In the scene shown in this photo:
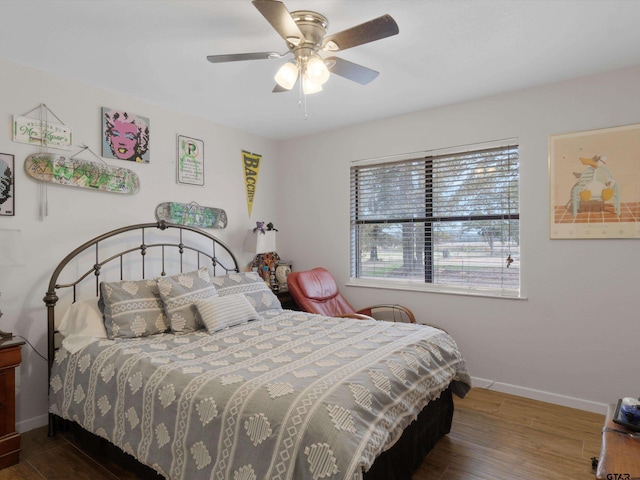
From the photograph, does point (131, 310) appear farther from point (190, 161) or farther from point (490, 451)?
point (490, 451)

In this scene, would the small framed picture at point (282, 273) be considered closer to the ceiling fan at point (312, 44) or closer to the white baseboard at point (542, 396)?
the white baseboard at point (542, 396)

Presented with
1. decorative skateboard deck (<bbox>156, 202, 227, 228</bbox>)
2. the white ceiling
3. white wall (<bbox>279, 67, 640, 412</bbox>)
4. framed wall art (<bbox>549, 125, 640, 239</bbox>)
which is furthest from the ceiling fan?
framed wall art (<bbox>549, 125, 640, 239</bbox>)

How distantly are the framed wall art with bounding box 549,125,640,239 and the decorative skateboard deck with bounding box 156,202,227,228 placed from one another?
2.96 metres

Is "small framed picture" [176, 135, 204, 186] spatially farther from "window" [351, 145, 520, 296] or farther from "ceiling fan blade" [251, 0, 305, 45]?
"ceiling fan blade" [251, 0, 305, 45]

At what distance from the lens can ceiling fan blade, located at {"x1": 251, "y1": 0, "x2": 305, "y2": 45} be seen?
153 centimetres

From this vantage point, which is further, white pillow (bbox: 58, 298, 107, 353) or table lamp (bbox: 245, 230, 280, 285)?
table lamp (bbox: 245, 230, 280, 285)

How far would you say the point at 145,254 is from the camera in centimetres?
316

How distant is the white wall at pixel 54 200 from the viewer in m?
2.50

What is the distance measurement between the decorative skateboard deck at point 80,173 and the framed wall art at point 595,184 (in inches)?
134

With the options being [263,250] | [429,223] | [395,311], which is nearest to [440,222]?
[429,223]

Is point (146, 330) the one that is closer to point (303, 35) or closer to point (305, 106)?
point (303, 35)

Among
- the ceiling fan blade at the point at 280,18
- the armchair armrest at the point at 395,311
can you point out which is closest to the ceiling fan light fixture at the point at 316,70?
the ceiling fan blade at the point at 280,18

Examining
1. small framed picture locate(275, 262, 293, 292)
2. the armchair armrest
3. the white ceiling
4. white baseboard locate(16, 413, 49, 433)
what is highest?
the white ceiling

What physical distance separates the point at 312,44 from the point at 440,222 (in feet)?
7.00
